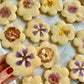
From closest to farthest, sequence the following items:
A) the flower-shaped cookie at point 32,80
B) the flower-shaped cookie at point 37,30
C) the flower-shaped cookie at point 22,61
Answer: the flower-shaped cookie at point 22,61
the flower-shaped cookie at point 32,80
the flower-shaped cookie at point 37,30

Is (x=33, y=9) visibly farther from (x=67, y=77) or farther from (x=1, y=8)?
(x=67, y=77)

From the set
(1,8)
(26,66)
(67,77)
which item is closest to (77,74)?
(67,77)

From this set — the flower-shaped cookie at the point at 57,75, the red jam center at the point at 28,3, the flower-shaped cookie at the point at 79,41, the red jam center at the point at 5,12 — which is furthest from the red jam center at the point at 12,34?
the flower-shaped cookie at the point at 79,41

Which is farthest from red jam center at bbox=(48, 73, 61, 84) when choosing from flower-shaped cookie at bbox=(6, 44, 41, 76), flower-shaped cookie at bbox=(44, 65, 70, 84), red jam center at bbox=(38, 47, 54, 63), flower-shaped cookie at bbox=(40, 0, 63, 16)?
flower-shaped cookie at bbox=(40, 0, 63, 16)

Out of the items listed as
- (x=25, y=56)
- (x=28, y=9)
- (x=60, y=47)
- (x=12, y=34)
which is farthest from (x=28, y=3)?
(x=25, y=56)

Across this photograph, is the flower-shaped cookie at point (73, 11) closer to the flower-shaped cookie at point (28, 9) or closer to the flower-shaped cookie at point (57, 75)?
the flower-shaped cookie at point (28, 9)

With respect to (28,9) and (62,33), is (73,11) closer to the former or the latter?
(62,33)
